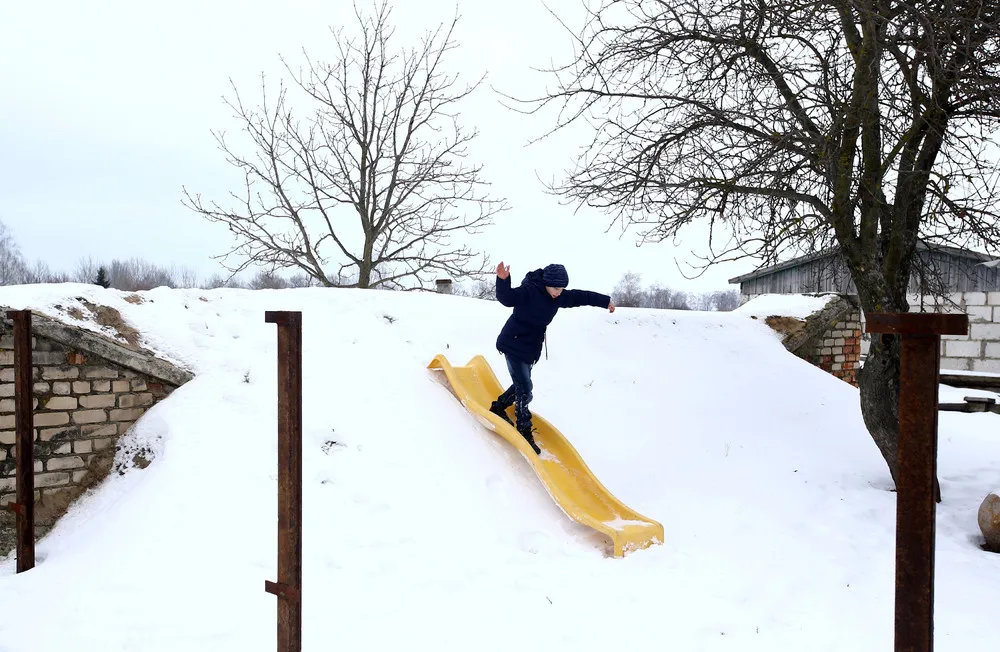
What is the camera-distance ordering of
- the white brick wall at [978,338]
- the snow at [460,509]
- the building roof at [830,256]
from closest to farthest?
the snow at [460,509] < the building roof at [830,256] < the white brick wall at [978,338]

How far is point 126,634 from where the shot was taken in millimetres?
4273

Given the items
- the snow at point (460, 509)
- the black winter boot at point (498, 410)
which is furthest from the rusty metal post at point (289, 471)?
the black winter boot at point (498, 410)

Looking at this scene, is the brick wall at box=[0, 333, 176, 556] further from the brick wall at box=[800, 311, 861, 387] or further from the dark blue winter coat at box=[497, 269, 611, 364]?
the brick wall at box=[800, 311, 861, 387]

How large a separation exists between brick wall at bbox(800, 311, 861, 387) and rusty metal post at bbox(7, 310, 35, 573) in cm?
1044

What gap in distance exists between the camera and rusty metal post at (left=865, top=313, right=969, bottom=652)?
230 cm

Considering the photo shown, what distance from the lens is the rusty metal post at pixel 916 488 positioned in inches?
90.6

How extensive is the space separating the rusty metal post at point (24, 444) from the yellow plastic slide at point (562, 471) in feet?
11.9

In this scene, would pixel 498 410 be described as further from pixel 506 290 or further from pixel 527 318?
pixel 506 290

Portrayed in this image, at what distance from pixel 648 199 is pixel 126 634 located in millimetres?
5971

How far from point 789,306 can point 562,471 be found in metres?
6.97

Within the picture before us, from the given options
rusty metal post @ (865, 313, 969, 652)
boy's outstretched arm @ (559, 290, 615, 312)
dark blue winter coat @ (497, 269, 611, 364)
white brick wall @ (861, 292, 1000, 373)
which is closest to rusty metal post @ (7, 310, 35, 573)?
dark blue winter coat @ (497, 269, 611, 364)

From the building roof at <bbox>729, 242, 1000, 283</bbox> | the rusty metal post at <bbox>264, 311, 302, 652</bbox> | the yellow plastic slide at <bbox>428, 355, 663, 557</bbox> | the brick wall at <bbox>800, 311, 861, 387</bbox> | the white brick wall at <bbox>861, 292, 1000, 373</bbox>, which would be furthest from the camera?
the white brick wall at <bbox>861, 292, 1000, 373</bbox>

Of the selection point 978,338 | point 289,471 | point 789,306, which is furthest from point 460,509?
point 978,338

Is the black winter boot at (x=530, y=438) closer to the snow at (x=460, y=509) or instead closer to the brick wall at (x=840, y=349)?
the snow at (x=460, y=509)
